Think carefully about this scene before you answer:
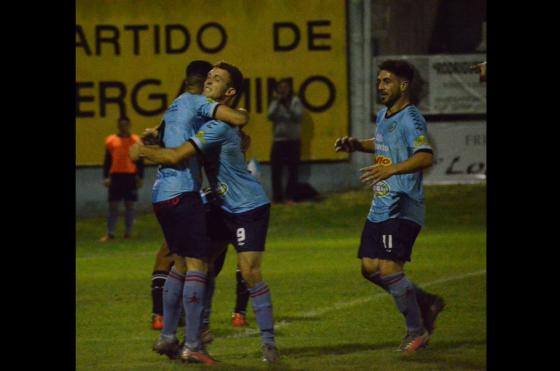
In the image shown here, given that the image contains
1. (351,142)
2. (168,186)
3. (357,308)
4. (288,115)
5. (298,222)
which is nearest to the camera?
(168,186)

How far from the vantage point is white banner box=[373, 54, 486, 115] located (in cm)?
2277

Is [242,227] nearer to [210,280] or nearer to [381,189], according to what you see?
[210,280]

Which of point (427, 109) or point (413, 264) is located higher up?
point (427, 109)

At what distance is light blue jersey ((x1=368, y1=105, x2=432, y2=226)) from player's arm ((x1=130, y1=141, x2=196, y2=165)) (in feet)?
4.67

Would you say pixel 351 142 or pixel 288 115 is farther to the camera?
pixel 288 115

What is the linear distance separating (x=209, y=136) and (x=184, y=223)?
617 mm

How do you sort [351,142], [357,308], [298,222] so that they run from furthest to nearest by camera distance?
[298,222], [357,308], [351,142]

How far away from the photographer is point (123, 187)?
1909 centimetres

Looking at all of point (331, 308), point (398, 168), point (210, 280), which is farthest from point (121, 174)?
point (398, 168)

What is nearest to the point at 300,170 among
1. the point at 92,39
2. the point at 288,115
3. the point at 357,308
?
the point at 288,115

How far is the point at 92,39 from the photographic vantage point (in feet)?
73.6

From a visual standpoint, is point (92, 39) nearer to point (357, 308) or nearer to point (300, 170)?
point (300, 170)

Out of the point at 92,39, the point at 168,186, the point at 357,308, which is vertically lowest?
the point at 357,308
